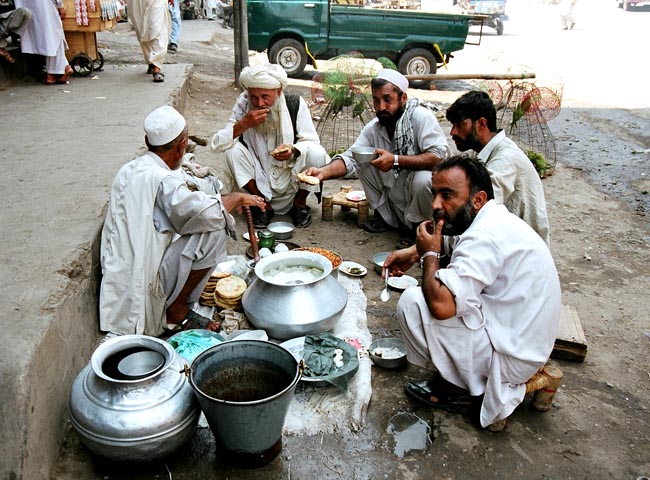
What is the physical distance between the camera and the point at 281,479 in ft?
8.52

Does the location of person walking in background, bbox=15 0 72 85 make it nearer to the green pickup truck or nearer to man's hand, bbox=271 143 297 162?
man's hand, bbox=271 143 297 162

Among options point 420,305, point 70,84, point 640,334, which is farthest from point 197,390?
point 70,84

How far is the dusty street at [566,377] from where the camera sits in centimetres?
268

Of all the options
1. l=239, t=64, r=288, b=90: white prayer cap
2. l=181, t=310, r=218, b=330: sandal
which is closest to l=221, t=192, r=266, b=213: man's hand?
l=181, t=310, r=218, b=330: sandal

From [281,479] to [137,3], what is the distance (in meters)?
7.75

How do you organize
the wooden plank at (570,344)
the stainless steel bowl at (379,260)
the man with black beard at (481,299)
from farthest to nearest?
the stainless steel bowl at (379,260) < the wooden plank at (570,344) < the man with black beard at (481,299)

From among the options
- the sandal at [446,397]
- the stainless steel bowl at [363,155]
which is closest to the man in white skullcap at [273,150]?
the stainless steel bowl at [363,155]

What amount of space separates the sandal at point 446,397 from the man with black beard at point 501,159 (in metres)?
1.44

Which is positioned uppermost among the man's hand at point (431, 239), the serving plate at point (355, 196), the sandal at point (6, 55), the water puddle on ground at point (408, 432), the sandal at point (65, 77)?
the sandal at point (6, 55)

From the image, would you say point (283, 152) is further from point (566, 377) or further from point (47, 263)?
point (566, 377)

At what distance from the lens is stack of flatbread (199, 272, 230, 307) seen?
3893mm

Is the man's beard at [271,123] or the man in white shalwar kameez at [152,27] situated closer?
the man's beard at [271,123]

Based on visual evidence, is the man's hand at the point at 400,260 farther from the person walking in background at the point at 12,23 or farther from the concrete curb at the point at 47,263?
the person walking in background at the point at 12,23

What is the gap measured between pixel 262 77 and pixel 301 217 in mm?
1410
